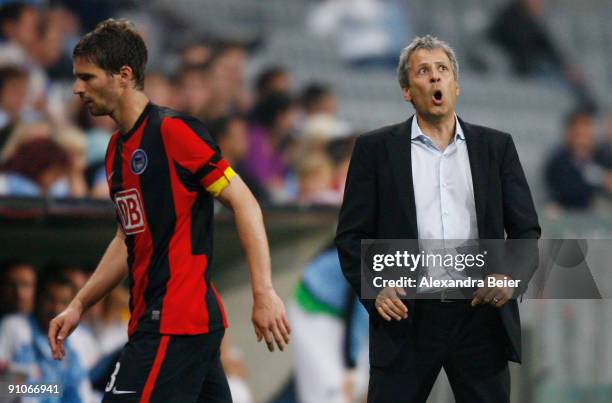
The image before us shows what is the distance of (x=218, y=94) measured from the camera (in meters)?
10.1

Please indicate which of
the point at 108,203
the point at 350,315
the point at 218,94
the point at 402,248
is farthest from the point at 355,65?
the point at 402,248

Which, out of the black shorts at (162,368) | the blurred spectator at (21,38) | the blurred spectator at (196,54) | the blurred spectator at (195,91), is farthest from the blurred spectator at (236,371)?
the black shorts at (162,368)

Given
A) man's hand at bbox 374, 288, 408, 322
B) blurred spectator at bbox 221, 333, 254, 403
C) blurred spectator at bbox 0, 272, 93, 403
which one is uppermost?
man's hand at bbox 374, 288, 408, 322

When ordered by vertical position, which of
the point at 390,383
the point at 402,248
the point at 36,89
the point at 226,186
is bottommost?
the point at 390,383

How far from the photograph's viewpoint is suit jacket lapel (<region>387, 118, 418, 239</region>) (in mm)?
3861

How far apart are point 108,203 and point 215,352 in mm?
2957

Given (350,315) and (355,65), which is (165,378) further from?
(355,65)

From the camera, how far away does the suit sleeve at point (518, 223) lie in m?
3.79

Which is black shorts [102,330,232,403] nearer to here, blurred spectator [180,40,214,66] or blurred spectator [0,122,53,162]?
blurred spectator [0,122,53,162]

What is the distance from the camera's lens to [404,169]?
3.91 m

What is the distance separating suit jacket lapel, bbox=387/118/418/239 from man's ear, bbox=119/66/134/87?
955 mm

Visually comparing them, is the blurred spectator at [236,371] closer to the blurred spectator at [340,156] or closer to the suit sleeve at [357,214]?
the blurred spectator at [340,156]

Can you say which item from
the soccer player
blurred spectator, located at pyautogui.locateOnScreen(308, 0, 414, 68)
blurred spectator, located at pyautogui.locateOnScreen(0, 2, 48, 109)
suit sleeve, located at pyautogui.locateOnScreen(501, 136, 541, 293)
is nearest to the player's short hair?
suit sleeve, located at pyautogui.locateOnScreen(501, 136, 541, 293)

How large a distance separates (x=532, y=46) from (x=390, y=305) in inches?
481
